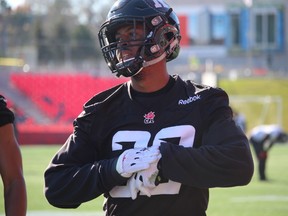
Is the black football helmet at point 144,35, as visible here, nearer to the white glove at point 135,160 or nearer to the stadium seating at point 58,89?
the white glove at point 135,160

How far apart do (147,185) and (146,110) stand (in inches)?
14.7

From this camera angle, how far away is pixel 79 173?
3.22 metres

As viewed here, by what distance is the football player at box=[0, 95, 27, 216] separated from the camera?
10.9 ft

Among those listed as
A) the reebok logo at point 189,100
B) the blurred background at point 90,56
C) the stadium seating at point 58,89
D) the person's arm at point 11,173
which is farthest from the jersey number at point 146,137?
the stadium seating at point 58,89

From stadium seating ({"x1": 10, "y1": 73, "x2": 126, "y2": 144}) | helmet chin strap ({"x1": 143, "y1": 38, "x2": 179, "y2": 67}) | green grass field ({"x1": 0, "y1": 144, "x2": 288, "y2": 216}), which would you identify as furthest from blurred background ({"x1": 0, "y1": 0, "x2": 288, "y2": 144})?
helmet chin strap ({"x1": 143, "y1": 38, "x2": 179, "y2": 67})

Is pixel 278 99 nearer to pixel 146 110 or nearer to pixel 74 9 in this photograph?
pixel 74 9

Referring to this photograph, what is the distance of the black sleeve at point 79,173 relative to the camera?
125 inches

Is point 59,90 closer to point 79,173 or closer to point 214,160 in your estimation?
point 79,173

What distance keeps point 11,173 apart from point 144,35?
2.74ft

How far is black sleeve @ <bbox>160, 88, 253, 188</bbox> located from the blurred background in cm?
2054

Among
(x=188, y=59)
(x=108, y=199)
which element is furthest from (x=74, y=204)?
(x=188, y=59)

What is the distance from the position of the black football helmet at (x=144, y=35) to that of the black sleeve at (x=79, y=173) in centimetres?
30

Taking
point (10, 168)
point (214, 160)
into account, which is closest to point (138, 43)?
point (214, 160)

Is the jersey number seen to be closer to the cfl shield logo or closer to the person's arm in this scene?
the cfl shield logo
